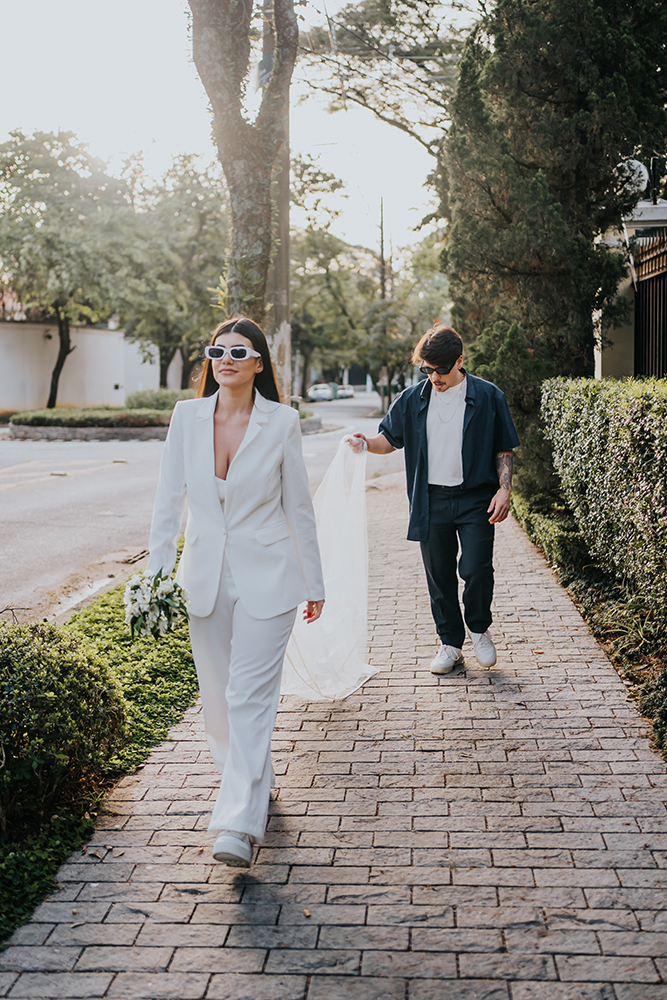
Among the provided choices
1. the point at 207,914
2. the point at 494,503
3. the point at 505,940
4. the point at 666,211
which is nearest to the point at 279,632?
the point at 207,914

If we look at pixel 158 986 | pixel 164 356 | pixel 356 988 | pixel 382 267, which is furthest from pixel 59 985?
pixel 382 267

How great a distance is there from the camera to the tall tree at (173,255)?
110 feet

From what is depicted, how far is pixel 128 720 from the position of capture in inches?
184

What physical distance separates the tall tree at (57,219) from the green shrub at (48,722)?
28.7 metres

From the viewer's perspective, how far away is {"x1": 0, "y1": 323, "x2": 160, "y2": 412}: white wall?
1443 inches

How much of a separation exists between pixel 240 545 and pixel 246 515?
11cm

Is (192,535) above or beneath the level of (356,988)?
above

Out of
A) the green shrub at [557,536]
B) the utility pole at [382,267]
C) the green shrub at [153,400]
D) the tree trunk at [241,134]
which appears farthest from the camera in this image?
the utility pole at [382,267]

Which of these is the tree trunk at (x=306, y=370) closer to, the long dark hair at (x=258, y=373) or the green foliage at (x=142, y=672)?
the green foliage at (x=142, y=672)

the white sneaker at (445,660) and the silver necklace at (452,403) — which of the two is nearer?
the silver necklace at (452,403)

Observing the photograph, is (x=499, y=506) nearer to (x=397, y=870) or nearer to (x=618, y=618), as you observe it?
(x=618, y=618)

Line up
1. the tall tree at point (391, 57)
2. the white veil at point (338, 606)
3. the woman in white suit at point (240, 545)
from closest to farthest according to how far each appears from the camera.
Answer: the woman in white suit at point (240, 545) → the white veil at point (338, 606) → the tall tree at point (391, 57)

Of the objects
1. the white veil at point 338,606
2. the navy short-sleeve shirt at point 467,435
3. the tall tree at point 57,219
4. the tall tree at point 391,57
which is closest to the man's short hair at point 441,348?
the navy short-sleeve shirt at point 467,435

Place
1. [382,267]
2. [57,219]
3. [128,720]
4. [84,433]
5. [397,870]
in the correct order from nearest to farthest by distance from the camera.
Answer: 1. [397,870]
2. [128,720]
3. [84,433]
4. [57,219]
5. [382,267]
